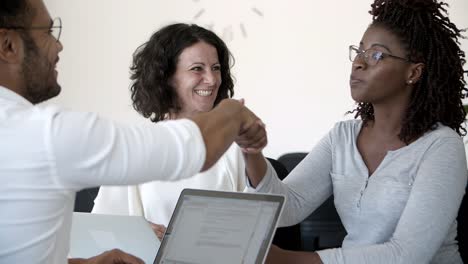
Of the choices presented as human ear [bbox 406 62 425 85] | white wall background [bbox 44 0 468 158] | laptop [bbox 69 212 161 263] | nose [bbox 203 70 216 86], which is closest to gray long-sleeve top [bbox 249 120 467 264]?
human ear [bbox 406 62 425 85]

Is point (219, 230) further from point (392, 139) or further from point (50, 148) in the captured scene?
point (392, 139)

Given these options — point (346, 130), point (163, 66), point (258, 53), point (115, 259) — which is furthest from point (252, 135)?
point (258, 53)

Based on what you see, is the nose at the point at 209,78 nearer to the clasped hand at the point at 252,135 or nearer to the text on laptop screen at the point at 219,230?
the clasped hand at the point at 252,135

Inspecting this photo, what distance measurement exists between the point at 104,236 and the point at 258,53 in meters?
2.20

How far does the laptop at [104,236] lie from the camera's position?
4.74 feet

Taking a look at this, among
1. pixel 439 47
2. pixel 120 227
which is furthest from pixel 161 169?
pixel 439 47

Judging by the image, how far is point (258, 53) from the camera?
352cm

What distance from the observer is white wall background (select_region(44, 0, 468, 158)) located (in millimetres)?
3439

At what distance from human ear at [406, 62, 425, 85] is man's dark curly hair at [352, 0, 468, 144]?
0.01 meters

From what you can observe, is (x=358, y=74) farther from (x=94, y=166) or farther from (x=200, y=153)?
(x=94, y=166)

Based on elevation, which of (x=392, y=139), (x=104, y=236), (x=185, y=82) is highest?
(x=392, y=139)

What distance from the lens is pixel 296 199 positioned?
69.2 inches

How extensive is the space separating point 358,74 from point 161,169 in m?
0.90

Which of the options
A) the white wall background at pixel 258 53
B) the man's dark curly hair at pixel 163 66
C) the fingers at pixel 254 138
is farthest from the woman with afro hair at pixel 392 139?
the white wall background at pixel 258 53
